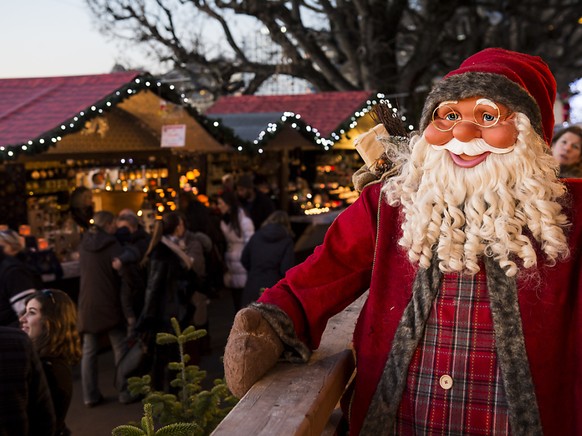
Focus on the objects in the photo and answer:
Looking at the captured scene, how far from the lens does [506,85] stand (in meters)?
2.38

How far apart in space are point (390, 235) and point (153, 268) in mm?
4024

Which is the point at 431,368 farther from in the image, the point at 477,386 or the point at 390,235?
the point at 390,235

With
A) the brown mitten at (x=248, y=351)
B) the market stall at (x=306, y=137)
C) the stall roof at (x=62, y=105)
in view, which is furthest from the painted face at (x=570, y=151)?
the market stall at (x=306, y=137)

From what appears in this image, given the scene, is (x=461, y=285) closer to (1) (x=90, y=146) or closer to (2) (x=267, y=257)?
(2) (x=267, y=257)

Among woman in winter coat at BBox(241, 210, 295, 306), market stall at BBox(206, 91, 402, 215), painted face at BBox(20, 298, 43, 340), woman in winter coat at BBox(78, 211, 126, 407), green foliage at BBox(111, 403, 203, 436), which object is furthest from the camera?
market stall at BBox(206, 91, 402, 215)

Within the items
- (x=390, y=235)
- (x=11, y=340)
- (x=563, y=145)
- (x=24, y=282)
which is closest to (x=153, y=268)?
(x=24, y=282)

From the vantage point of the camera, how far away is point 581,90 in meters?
30.1

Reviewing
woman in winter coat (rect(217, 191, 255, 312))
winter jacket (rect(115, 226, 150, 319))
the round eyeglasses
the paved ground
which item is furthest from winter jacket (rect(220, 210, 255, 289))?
the round eyeglasses

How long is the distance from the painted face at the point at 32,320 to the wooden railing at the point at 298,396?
2061mm

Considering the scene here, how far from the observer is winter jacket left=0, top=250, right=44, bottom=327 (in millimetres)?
5445

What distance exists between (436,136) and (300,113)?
40.9 feet

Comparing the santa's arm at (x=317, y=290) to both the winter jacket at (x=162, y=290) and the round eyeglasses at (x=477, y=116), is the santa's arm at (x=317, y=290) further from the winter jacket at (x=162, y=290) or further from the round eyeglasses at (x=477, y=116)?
the winter jacket at (x=162, y=290)

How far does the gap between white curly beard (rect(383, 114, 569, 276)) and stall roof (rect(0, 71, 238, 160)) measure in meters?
5.79

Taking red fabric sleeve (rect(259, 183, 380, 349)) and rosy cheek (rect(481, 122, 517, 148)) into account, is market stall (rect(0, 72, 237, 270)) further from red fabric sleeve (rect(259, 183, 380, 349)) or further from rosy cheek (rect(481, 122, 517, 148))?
rosy cheek (rect(481, 122, 517, 148))
